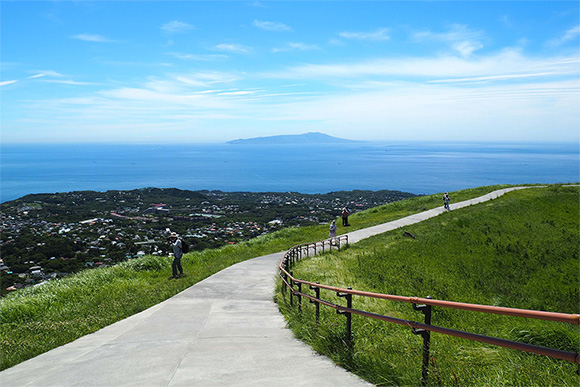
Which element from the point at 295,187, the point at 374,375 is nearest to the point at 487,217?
the point at 374,375

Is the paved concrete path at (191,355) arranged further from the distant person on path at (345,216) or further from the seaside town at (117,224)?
the distant person on path at (345,216)

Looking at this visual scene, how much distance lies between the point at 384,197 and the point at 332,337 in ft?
240

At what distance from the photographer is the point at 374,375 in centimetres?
434

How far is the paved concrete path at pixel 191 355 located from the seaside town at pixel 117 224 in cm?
1182

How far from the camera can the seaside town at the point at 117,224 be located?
2417 cm

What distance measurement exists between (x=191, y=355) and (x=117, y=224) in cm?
3981

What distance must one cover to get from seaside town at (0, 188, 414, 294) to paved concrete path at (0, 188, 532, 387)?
1182 cm

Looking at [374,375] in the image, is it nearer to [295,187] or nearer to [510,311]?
[510,311]

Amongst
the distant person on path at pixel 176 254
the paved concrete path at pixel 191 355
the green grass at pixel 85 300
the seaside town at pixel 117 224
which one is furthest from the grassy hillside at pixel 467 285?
the seaside town at pixel 117 224

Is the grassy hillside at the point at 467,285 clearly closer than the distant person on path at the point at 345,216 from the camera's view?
Yes

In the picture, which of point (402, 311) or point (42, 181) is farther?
point (42, 181)

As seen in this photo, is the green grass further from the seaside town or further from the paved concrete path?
the seaside town

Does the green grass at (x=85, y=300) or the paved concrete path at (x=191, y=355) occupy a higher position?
the paved concrete path at (x=191, y=355)

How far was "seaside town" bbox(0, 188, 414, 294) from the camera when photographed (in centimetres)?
2417
